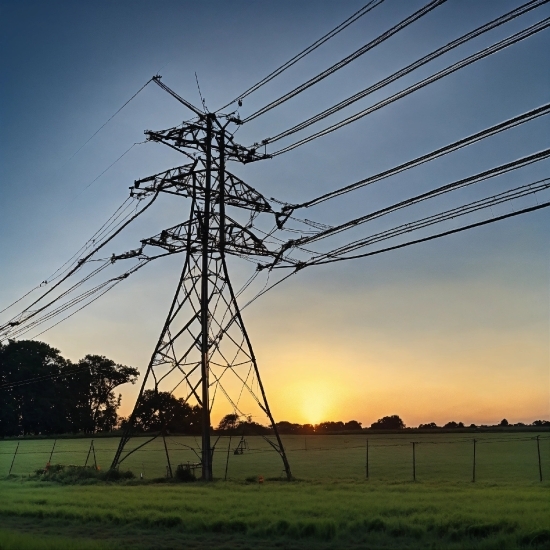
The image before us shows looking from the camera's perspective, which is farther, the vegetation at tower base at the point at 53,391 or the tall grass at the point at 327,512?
the vegetation at tower base at the point at 53,391

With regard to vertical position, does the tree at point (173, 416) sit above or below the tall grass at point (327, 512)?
above

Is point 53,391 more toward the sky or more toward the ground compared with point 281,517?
more toward the sky

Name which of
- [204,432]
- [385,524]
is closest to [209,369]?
→ [204,432]

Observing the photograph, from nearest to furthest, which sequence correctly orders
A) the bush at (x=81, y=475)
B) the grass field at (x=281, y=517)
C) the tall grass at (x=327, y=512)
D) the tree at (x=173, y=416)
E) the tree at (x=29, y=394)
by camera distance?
the grass field at (x=281, y=517) → the tall grass at (x=327, y=512) → the bush at (x=81, y=475) → the tree at (x=173, y=416) → the tree at (x=29, y=394)

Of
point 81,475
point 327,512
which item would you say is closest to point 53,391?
point 81,475

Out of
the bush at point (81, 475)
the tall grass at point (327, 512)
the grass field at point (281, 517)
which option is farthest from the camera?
the bush at point (81, 475)

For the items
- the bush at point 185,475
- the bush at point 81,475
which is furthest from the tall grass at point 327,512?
the bush at point 81,475

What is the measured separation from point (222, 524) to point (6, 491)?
16791mm

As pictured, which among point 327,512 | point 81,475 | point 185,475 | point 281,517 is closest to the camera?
point 281,517

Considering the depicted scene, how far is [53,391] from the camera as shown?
116312mm

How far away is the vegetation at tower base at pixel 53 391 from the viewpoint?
11075 centimetres

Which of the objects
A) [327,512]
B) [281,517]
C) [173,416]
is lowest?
[281,517]

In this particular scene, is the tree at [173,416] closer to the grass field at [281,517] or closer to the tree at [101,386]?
the tree at [101,386]

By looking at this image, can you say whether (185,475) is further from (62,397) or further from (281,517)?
(62,397)
